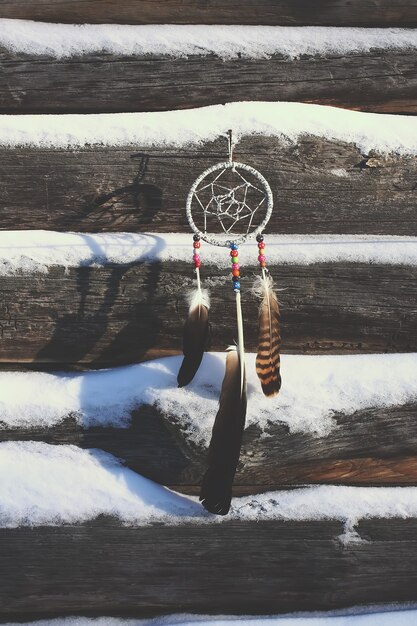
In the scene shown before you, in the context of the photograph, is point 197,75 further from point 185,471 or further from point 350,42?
point 185,471

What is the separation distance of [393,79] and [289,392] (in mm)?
806

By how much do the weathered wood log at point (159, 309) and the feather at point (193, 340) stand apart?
10 centimetres

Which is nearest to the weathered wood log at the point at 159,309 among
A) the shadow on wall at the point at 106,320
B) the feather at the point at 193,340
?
the shadow on wall at the point at 106,320

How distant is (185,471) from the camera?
1.59 m

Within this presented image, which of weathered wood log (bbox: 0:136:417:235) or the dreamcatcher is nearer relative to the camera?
the dreamcatcher

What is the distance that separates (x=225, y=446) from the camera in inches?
58.8

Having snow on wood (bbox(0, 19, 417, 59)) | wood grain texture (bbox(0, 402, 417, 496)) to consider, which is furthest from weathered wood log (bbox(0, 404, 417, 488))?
snow on wood (bbox(0, 19, 417, 59))

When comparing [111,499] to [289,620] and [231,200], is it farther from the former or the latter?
[231,200]

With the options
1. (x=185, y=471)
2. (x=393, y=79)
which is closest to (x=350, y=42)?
(x=393, y=79)

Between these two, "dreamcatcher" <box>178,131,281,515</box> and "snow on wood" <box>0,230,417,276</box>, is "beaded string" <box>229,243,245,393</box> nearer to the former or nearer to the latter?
"dreamcatcher" <box>178,131,281,515</box>

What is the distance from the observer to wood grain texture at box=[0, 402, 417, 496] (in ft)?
5.19

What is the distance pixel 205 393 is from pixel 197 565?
1.40ft

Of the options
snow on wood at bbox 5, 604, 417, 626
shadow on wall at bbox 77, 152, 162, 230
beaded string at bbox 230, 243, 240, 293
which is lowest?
snow on wood at bbox 5, 604, 417, 626

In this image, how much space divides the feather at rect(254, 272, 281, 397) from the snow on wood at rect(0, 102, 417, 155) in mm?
373
